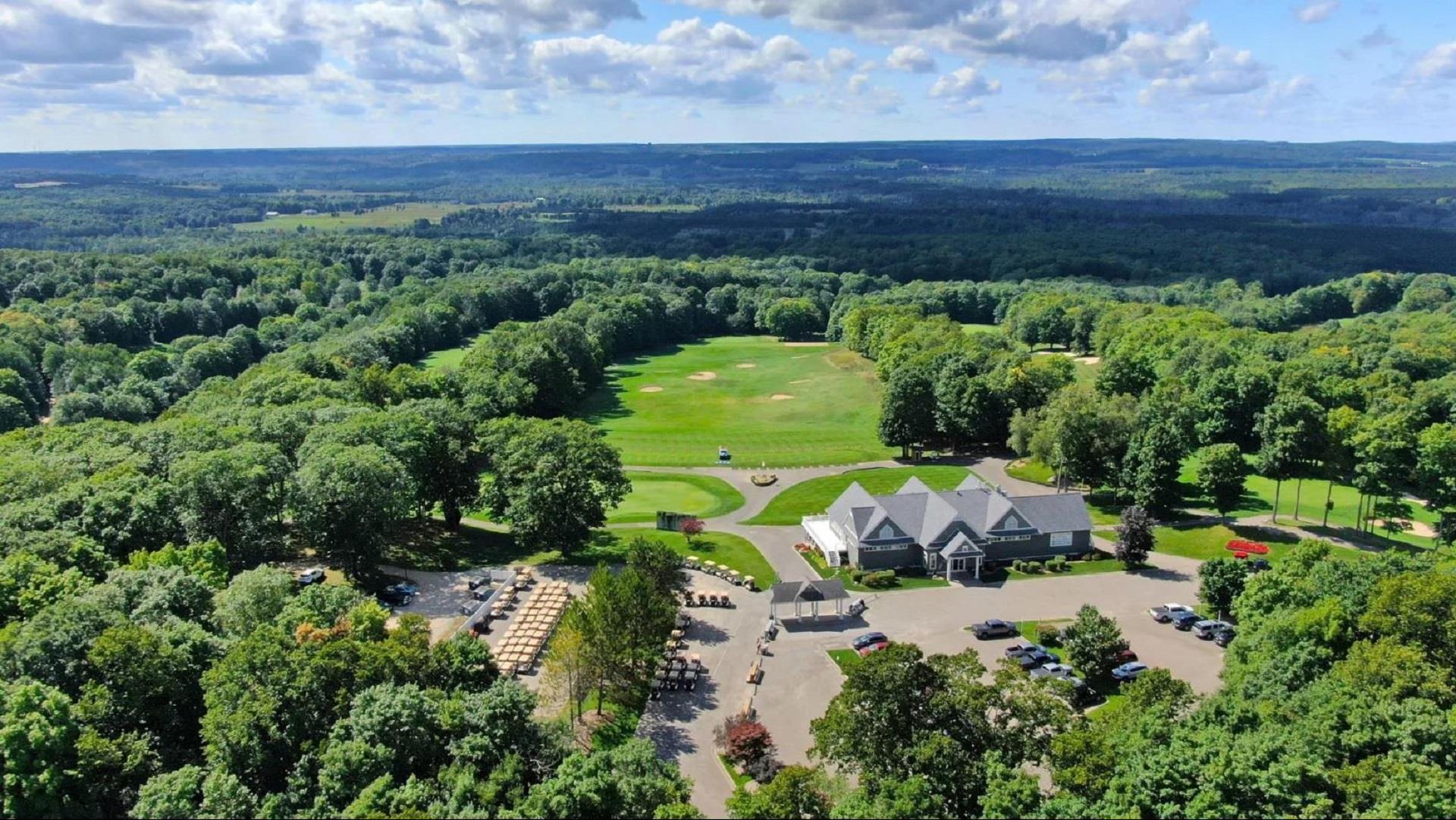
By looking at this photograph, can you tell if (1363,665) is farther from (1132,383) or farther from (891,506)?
(1132,383)

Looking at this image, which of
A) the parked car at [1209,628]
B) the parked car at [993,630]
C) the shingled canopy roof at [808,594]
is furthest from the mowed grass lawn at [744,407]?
the parked car at [1209,628]

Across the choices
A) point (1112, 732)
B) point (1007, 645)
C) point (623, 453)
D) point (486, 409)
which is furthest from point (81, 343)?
point (1112, 732)

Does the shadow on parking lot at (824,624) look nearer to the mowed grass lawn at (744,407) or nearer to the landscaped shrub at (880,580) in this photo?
the landscaped shrub at (880,580)

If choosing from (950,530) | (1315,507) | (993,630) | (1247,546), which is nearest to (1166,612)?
(993,630)

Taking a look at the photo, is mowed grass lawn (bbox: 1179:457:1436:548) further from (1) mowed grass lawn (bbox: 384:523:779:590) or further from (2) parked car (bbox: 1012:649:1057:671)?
(1) mowed grass lawn (bbox: 384:523:779:590)

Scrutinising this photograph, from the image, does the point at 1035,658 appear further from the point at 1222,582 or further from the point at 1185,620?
the point at 1222,582

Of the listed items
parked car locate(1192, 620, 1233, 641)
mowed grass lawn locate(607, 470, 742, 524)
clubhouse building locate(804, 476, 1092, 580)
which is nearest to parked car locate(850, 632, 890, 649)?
clubhouse building locate(804, 476, 1092, 580)

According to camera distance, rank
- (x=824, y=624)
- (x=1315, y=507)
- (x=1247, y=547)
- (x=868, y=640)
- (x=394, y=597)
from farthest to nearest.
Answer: (x=1315, y=507) → (x=1247, y=547) → (x=394, y=597) → (x=824, y=624) → (x=868, y=640)
